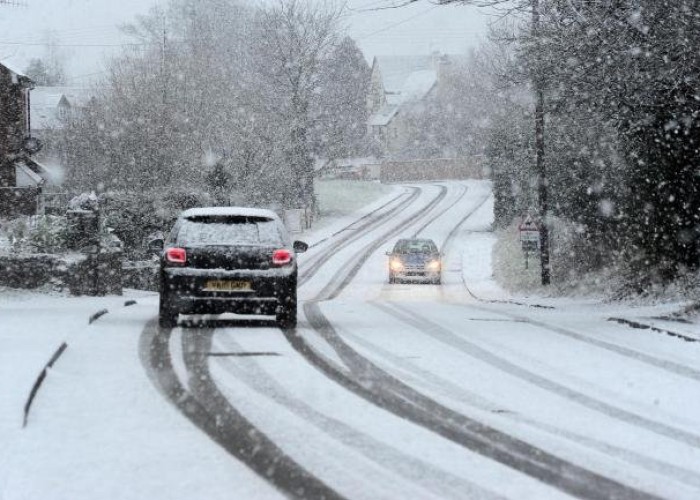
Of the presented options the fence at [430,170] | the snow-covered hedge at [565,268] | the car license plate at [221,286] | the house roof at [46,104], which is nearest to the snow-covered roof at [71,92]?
the house roof at [46,104]

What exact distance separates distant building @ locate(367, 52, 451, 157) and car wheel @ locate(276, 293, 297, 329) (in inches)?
3619

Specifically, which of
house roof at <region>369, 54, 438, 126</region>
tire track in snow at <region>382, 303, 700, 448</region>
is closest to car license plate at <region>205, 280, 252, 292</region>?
tire track in snow at <region>382, 303, 700, 448</region>

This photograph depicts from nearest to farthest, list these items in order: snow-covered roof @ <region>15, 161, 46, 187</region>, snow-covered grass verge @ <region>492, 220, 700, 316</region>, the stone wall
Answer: the stone wall, snow-covered grass verge @ <region>492, 220, 700, 316</region>, snow-covered roof @ <region>15, 161, 46, 187</region>

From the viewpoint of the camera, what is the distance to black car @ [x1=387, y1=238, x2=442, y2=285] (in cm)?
4066

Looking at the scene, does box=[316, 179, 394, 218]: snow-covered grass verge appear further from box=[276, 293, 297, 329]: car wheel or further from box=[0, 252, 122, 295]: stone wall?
box=[276, 293, 297, 329]: car wheel

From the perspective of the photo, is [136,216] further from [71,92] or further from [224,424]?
[71,92]

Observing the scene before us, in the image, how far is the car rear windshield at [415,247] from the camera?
135ft

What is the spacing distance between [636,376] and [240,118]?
45920 mm

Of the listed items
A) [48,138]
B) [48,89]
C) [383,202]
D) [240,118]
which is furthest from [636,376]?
[48,89]

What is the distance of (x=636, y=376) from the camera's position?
9922 millimetres

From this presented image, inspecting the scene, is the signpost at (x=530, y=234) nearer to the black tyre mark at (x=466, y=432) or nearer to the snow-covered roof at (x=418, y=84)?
the black tyre mark at (x=466, y=432)

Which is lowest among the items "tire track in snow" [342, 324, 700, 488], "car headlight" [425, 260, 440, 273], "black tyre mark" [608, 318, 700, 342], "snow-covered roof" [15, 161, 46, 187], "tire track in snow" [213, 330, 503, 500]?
"car headlight" [425, 260, 440, 273]

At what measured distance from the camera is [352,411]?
7.99 metres

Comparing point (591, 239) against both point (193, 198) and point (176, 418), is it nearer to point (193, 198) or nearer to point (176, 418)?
point (193, 198)
